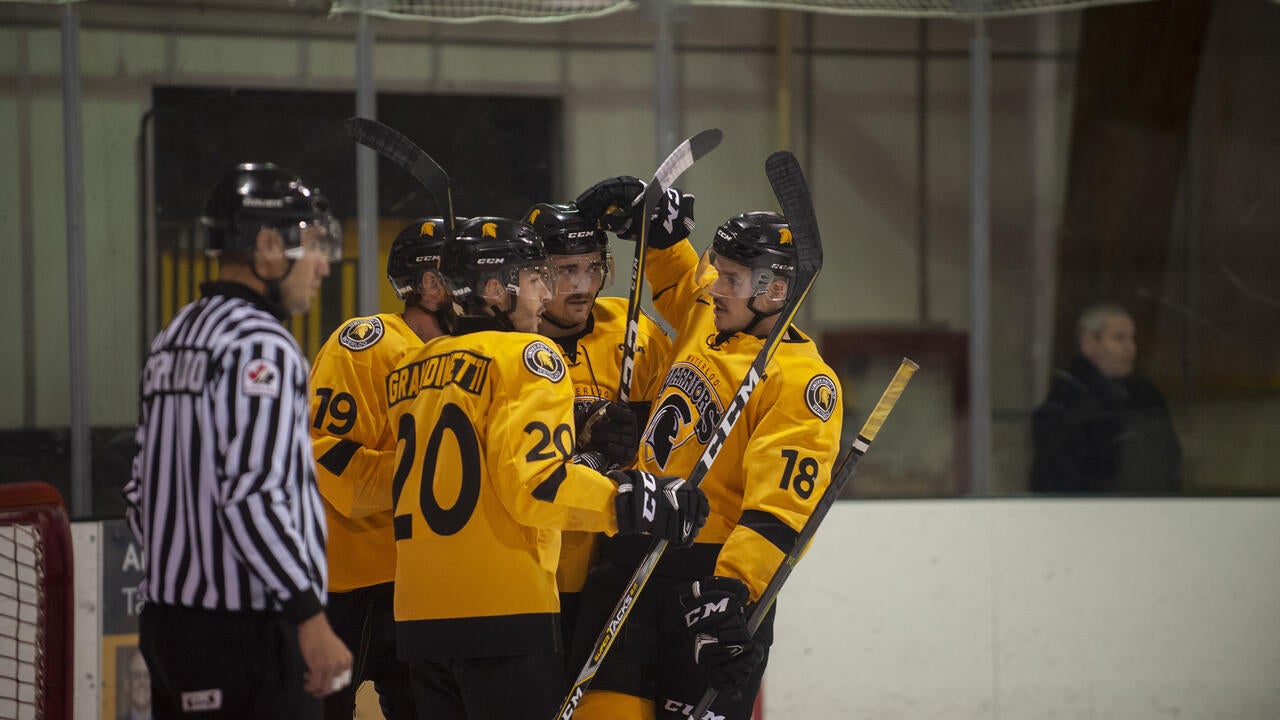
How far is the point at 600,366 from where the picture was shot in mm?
2713

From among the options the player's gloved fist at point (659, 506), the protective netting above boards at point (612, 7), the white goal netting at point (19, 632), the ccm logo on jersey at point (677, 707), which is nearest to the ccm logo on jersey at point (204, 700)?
the player's gloved fist at point (659, 506)

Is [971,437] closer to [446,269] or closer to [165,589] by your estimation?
[446,269]

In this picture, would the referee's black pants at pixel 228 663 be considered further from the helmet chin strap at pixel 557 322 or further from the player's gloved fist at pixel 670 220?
the player's gloved fist at pixel 670 220

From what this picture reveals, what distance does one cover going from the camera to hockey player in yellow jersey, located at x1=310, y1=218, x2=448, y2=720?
2662 mm

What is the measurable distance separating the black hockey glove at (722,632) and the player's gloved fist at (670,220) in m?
0.82

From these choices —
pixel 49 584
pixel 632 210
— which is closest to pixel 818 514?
pixel 632 210

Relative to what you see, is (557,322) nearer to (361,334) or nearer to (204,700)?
(361,334)

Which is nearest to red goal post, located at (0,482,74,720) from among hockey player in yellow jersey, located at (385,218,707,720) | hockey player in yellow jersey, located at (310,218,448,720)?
hockey player in yellow jersey, located at (310,218,448,720)

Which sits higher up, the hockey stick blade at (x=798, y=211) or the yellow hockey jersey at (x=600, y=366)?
the hockey stick blade at (x=798, y=211)

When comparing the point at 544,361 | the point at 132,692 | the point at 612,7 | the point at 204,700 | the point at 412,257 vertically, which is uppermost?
the point at 612,7

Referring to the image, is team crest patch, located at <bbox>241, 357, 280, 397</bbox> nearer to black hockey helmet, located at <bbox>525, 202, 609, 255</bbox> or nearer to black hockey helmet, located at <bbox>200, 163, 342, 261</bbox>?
black hockey helmet, located at <bbox>200, 163, 342, 261</bbox>

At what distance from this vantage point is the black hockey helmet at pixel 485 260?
2191 millimetres

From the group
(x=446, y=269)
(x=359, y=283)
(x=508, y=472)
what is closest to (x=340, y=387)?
(x=446, y=269)

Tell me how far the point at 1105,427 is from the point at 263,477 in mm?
3190
